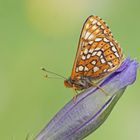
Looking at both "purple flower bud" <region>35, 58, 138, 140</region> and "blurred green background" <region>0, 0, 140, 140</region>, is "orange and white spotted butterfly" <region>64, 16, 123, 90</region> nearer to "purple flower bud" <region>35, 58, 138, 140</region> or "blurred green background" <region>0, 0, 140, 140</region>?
"purple flower bud" <region>35, 58, 138, 140</region>

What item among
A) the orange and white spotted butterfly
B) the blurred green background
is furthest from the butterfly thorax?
the blurred green background

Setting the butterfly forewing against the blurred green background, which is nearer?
the butterfly forewing

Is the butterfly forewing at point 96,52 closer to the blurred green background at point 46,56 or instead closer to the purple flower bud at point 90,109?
the purple flower bud at point 90,109

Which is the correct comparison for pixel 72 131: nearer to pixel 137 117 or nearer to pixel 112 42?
pixel 112 42

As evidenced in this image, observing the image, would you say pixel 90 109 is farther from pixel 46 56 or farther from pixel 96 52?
pixel 46 56

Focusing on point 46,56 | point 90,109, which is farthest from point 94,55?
point 46,56

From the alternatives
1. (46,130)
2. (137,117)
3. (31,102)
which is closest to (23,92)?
(31,102)
